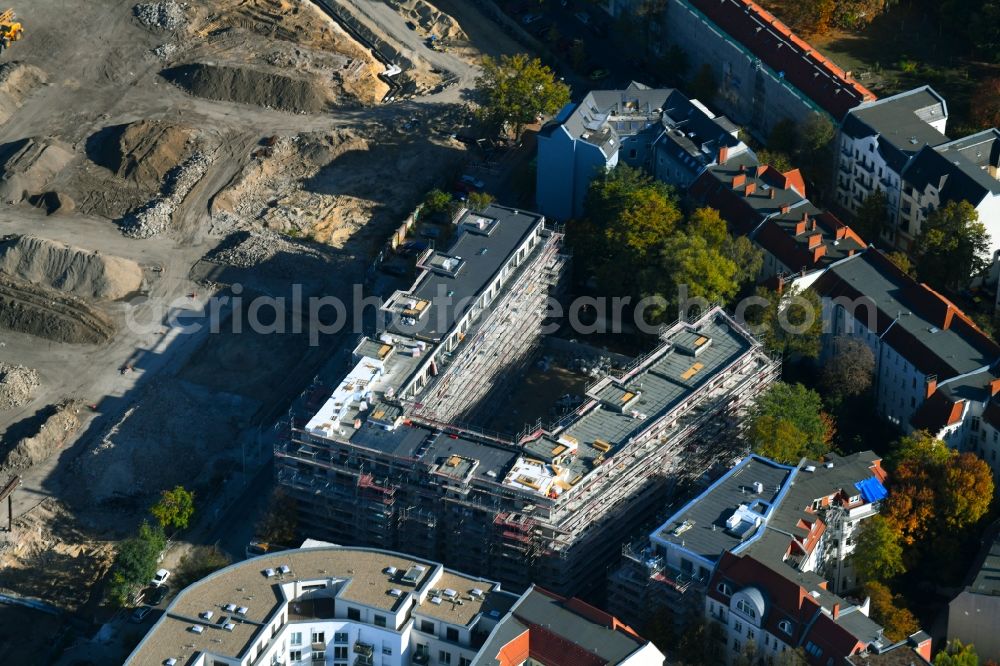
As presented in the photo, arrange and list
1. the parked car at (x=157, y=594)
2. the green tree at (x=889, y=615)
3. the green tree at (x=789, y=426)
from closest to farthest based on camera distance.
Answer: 1. the green tree at (x=889, y=615)
2. the parked car at (x=157, y=594)
3. the green tree at (x=789, y=426)

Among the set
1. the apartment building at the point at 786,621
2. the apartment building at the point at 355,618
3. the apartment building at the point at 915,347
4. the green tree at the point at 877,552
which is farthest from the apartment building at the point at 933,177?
the apartment building at the point at 355,618

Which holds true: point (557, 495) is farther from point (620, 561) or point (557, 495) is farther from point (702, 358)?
point (702, 358)

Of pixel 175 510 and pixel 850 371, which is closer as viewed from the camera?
pixel 175 510

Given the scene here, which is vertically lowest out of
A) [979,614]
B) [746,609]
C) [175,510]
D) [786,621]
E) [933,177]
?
[175,510]

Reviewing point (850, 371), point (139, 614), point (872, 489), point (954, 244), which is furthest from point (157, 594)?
point (954, 244)

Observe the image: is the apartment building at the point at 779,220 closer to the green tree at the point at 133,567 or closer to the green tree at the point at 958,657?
the green tree at the point at 958,657

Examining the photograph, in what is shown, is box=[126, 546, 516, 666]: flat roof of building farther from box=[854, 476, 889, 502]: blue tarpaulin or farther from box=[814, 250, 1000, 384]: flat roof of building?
box=[814, 250, 1000, 384]: flat roof of building

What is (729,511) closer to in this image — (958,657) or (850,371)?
(958,657)
